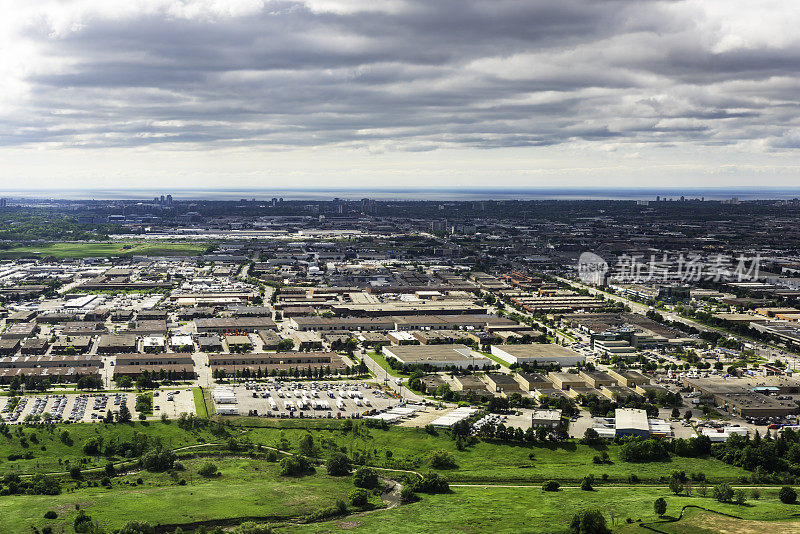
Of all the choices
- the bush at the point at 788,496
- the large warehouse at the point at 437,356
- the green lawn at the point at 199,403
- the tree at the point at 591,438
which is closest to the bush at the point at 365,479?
the green lawn at the point at 199,403

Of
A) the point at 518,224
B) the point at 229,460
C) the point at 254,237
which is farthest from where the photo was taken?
the point at 518,224

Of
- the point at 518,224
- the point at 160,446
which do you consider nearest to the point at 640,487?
the point at 160,446

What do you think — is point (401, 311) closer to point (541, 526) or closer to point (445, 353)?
point (445, 353)

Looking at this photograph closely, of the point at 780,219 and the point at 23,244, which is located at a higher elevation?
the point at 780,219

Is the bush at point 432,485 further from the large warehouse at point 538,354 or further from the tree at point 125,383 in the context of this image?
the large warehouse at point 538,354

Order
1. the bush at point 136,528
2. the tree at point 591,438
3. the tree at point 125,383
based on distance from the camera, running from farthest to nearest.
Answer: the tree at point 125,383 → the tree at point 591,438 → the bush at point 136,528

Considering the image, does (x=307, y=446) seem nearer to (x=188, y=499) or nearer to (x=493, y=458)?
(x=188, y=499)

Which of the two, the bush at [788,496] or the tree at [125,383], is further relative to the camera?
the tree at [125,383]
